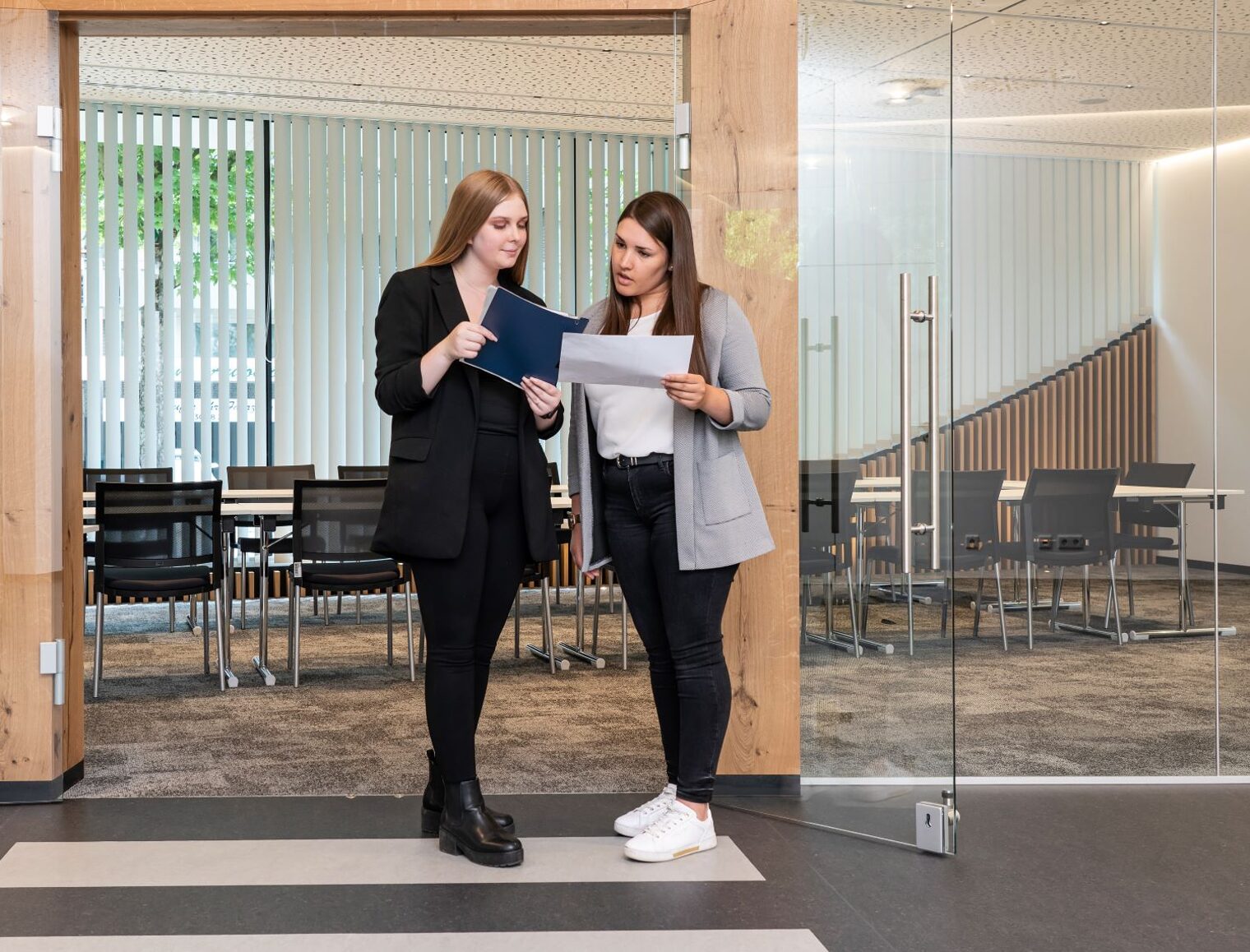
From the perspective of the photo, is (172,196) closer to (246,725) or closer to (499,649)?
(499,649)

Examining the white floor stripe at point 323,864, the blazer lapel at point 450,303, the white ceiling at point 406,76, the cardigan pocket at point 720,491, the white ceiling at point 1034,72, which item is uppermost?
the white ceiling at point 406,76

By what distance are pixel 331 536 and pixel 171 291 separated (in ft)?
12.3

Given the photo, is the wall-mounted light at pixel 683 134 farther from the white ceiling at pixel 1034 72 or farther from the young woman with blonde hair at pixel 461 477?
the young woman with blonde hair at pixel 461 477

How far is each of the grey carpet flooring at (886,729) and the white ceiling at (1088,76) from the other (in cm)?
138

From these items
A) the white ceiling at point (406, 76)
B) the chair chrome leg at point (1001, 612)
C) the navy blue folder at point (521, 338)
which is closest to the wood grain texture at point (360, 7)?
the navy blue folder at point (521, 338)

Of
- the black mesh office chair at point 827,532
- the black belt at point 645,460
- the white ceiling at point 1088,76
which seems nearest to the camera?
the black belt at point 645,460

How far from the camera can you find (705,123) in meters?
3.58

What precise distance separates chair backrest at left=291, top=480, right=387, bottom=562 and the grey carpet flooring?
0.89 metres

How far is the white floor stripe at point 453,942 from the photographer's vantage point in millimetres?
2377

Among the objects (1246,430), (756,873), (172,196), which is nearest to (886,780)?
(756,873)

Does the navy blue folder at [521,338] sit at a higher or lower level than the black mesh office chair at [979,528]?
higher

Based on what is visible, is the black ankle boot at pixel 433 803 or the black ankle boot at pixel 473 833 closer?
the black ankle boot at pixel 473 833

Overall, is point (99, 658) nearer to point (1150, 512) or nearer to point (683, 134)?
point (683, 134)

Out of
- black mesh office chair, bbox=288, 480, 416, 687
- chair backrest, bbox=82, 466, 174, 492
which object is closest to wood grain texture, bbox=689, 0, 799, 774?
black mesh office chair, bbox=288, 480, 416, 687
